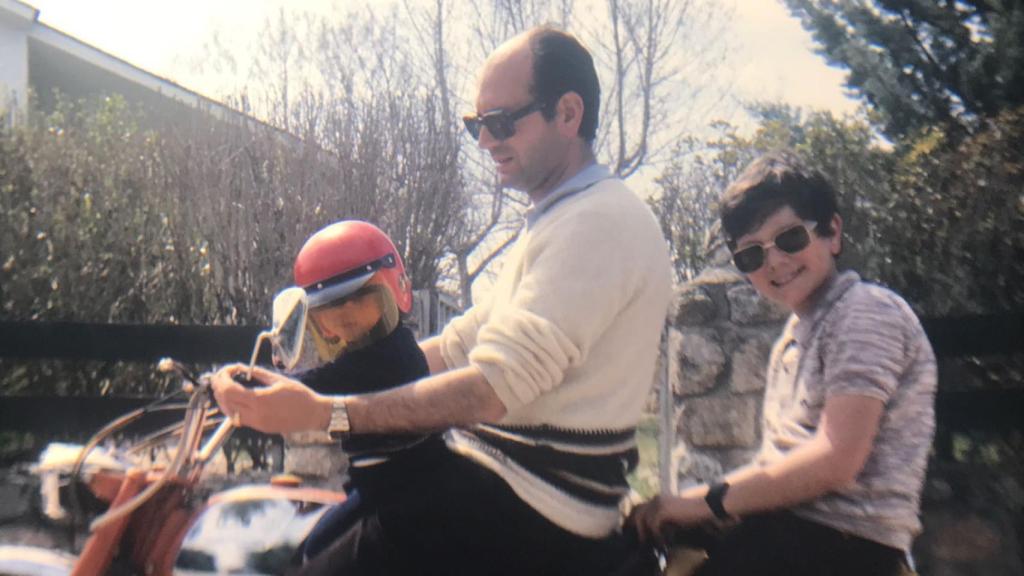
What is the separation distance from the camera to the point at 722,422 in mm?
4941

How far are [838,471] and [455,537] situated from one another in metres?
0.71

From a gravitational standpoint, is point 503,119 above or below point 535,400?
above

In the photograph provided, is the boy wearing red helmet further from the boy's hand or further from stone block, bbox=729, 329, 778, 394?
stone block, bbox=729, 329, 778, 394

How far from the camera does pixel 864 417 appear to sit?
6.76 feet

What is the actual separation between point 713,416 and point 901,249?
8.13 feet

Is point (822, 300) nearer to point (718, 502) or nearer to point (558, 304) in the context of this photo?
point (718, 502)

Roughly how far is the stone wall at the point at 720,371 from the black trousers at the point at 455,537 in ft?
10.2

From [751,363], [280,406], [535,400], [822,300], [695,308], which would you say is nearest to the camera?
[280,406]

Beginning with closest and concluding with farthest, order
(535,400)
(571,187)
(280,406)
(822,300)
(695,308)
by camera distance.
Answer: (280,406)
(535,400)
(571,187)
(822,300)
(695,308)

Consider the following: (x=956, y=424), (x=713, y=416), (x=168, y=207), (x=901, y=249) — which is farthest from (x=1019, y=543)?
(x=168, y=207)

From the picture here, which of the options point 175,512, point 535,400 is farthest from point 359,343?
point 175,512

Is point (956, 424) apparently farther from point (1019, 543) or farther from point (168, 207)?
point (168, 207)

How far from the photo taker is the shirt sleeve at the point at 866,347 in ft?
6.84

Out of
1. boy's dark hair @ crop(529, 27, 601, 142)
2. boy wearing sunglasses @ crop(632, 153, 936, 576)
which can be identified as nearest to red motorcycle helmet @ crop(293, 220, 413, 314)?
boy's dark hair @ crop(529, 27, 601, 142)
